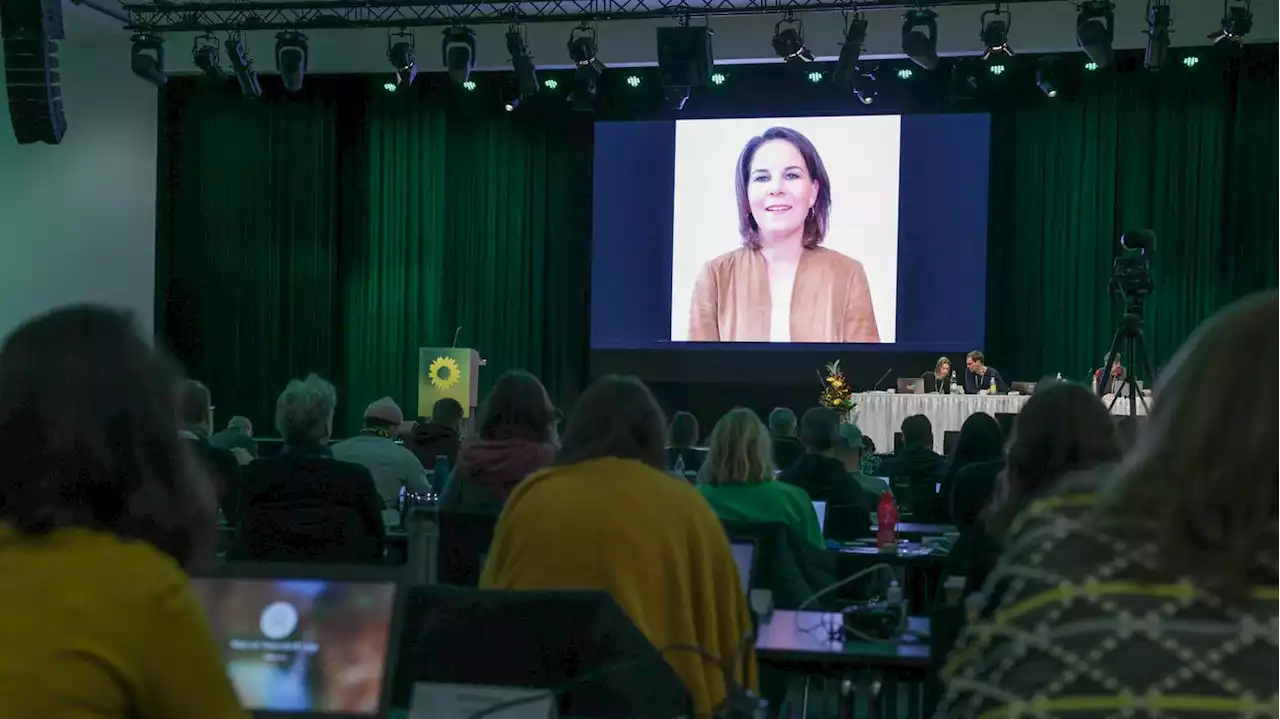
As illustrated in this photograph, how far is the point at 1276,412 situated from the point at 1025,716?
303 mm

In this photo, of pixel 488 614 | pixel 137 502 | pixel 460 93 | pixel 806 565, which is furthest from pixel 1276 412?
pixel 460 93

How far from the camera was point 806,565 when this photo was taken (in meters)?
4.21

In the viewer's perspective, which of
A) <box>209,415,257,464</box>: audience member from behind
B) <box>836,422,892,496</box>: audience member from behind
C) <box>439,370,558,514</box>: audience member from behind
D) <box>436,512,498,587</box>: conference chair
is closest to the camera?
<box>439,370,558,514</box>: audience member from behind

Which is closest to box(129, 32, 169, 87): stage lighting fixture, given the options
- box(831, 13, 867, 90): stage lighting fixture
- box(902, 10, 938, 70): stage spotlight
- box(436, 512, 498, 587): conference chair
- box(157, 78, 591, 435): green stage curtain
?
box(157, 78, 591, 435): green stage curtain

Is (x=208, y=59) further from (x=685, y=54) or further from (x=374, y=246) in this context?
(x=685, y=54)

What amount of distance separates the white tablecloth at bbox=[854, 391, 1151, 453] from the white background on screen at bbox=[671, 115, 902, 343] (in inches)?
52.0

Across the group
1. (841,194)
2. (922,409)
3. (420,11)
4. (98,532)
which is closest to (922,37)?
(841,194)

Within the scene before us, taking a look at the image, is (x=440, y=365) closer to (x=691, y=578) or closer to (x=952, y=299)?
(x=952, y=299)

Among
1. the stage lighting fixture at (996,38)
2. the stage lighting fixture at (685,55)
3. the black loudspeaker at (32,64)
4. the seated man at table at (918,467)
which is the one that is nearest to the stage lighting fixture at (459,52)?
the stage lighting fixture at (685,55)

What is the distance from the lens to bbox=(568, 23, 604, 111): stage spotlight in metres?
10.7

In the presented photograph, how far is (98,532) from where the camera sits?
129 centimetres

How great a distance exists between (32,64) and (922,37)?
624 centimetres

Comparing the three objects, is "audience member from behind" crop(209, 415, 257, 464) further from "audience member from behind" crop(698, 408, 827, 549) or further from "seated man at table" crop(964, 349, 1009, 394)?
"seated man at table" crop(964, 349, 1009, 394)

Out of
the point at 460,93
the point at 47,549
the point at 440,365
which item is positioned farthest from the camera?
the point at 460,93
